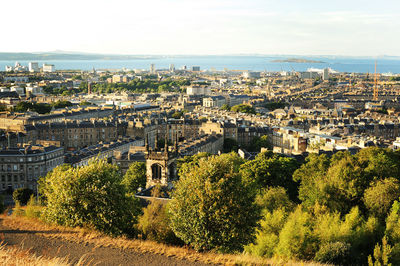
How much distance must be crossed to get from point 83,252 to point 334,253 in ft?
33.5

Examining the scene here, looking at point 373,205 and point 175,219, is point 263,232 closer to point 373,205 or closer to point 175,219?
point 175,219

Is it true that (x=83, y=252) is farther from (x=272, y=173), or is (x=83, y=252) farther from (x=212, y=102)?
(x=212, y=102)

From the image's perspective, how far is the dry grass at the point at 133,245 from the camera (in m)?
15.7

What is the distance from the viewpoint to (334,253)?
1933cm

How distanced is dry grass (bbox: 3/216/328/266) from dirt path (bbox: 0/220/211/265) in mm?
333

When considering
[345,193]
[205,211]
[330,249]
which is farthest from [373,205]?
[205,211]

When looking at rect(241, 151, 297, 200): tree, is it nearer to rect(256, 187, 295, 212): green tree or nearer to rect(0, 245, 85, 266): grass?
rect(256, 187, 295, 212): green tree

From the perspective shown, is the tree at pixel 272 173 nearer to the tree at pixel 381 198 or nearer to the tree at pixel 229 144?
the tree at pixel 381 198

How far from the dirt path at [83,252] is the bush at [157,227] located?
3.56 meters

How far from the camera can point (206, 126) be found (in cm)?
6406

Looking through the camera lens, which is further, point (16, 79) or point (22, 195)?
point (16, 79)

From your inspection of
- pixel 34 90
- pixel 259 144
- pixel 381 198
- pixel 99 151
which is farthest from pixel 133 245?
pixel 34 90

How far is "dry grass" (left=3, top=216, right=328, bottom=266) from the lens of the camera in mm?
15742

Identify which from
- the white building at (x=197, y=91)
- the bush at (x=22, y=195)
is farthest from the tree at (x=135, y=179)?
the white building at (x=197, y=91)
